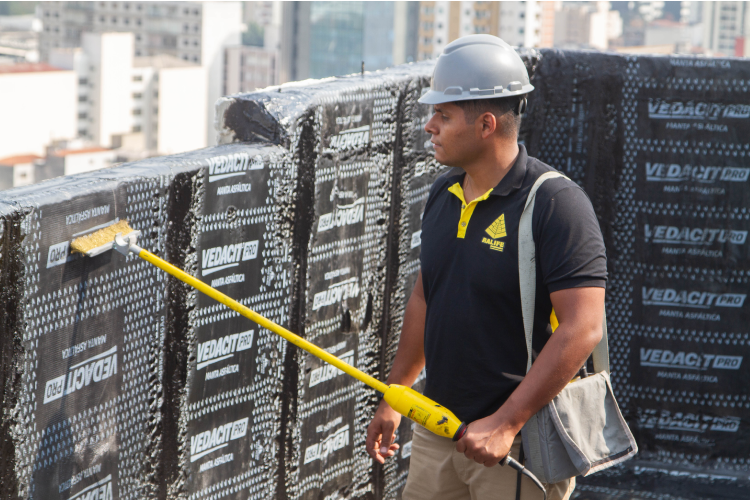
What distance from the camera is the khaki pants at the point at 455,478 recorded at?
2442 mm

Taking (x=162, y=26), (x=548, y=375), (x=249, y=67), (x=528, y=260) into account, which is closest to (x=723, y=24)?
(x=249, y=67)

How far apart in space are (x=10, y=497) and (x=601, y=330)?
1.60 meters

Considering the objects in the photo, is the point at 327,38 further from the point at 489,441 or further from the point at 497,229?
the point at 489,441

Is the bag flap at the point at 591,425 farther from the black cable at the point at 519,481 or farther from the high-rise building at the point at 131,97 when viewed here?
the high-rise building at the point at 131,97

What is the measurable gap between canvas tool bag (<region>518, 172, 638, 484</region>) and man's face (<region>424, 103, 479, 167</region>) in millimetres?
237

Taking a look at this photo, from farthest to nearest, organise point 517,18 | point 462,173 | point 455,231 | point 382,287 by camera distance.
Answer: point 517,18 → point 382,287 → point 462,173 → point 455,231

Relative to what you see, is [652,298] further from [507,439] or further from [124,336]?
[124,336]

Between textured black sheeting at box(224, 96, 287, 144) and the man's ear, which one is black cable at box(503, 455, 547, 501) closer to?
the man's ear

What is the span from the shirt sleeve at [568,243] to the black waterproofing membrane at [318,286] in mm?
1097

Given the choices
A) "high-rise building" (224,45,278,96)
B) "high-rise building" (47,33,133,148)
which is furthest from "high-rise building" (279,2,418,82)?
"high-rise building" (47,33,133,148)

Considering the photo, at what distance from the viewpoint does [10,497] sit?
2.12 m

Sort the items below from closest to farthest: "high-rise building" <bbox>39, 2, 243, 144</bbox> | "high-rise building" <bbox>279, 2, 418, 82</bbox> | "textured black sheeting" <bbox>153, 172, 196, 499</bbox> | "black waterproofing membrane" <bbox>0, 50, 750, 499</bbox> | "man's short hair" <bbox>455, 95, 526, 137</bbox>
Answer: "black waterproofing membrane" <bbox>0, 50, 750, 499</bbox> < "man's short hair" <bbox>455, 95, 526, 137</bbox> < "textured black sheeting" <bbox>153, 172, 196, 499</bbox> < "high-rise building" <bbox>39, 2, 243, 144</bbox> < "high-rise building" <bbox>279, 2, 418, 82</bbox>

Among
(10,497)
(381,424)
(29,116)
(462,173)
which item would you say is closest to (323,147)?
(462,173)

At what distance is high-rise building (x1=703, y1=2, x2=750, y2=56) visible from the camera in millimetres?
84625
